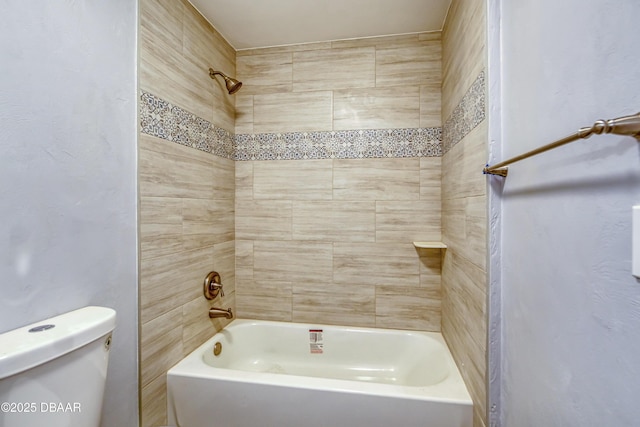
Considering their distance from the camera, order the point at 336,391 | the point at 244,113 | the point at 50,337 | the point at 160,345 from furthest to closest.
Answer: the point at 244,113, the point at 160,345, the point at 336,391, the point at 50,337

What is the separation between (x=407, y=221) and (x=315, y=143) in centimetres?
81

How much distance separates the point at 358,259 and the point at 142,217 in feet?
4.18

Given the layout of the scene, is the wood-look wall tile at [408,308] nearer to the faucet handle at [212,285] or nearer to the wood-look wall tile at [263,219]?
the wood-look wall tile at [263,219]

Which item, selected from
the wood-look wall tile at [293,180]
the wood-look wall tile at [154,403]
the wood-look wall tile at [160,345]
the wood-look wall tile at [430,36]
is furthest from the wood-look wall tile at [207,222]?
the wood-look wall tile at [430,36]

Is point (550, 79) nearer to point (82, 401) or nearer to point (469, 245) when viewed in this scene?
point (469, 245)

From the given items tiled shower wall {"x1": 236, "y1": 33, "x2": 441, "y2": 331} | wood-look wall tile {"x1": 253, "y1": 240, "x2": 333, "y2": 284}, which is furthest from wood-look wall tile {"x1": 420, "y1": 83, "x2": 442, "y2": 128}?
wood-look wall tile {"x1": 253, "y1": 240, "x2": 333, "y2": 284}

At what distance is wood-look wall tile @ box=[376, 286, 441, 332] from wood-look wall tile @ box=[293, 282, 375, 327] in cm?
7

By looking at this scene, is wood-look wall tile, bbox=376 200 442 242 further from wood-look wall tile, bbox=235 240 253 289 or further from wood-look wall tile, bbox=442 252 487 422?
wood-look wall tile, bbox=235 240 253 289

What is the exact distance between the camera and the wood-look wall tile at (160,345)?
48.0 inches

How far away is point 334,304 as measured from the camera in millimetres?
1942

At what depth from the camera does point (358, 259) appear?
1907 mm

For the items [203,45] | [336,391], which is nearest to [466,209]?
[336,391]

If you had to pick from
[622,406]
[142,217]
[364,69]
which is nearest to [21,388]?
[142,217]

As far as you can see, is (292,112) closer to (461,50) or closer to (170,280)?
(461,50)
